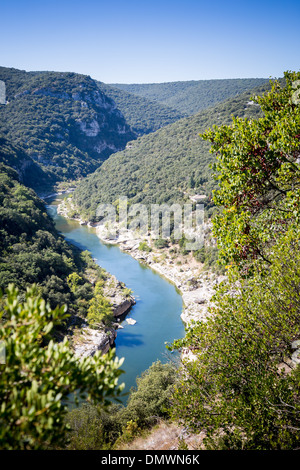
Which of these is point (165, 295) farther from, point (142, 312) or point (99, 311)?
point (99, 311)

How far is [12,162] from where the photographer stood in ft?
224

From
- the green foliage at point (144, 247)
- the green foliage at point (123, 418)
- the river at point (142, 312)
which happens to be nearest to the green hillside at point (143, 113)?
the green foliage at point (144, 247)

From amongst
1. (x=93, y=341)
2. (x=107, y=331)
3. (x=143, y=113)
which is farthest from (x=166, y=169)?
(x=143, y=113)

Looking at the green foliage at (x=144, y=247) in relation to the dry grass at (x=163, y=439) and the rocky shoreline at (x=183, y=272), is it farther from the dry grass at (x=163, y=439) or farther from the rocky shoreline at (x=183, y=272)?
the dry grass at (x=163, y=439)

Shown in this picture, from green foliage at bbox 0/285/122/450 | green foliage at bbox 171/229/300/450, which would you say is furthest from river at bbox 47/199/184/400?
green foliage at bbox 0/285/122/450

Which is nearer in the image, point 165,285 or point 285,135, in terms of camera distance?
point 285,135

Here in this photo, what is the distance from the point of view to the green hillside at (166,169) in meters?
50.8

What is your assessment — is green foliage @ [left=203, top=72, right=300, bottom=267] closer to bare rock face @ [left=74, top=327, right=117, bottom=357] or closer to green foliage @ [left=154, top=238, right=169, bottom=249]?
bare rock face @ [left=74, top=327, right=117, bottom=357]

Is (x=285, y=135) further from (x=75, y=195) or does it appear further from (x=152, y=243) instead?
(x=75, y=195)

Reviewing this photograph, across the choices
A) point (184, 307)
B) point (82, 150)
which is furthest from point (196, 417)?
point (82, 150)

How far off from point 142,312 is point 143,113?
166983 millimetres

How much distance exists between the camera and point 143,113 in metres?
173
